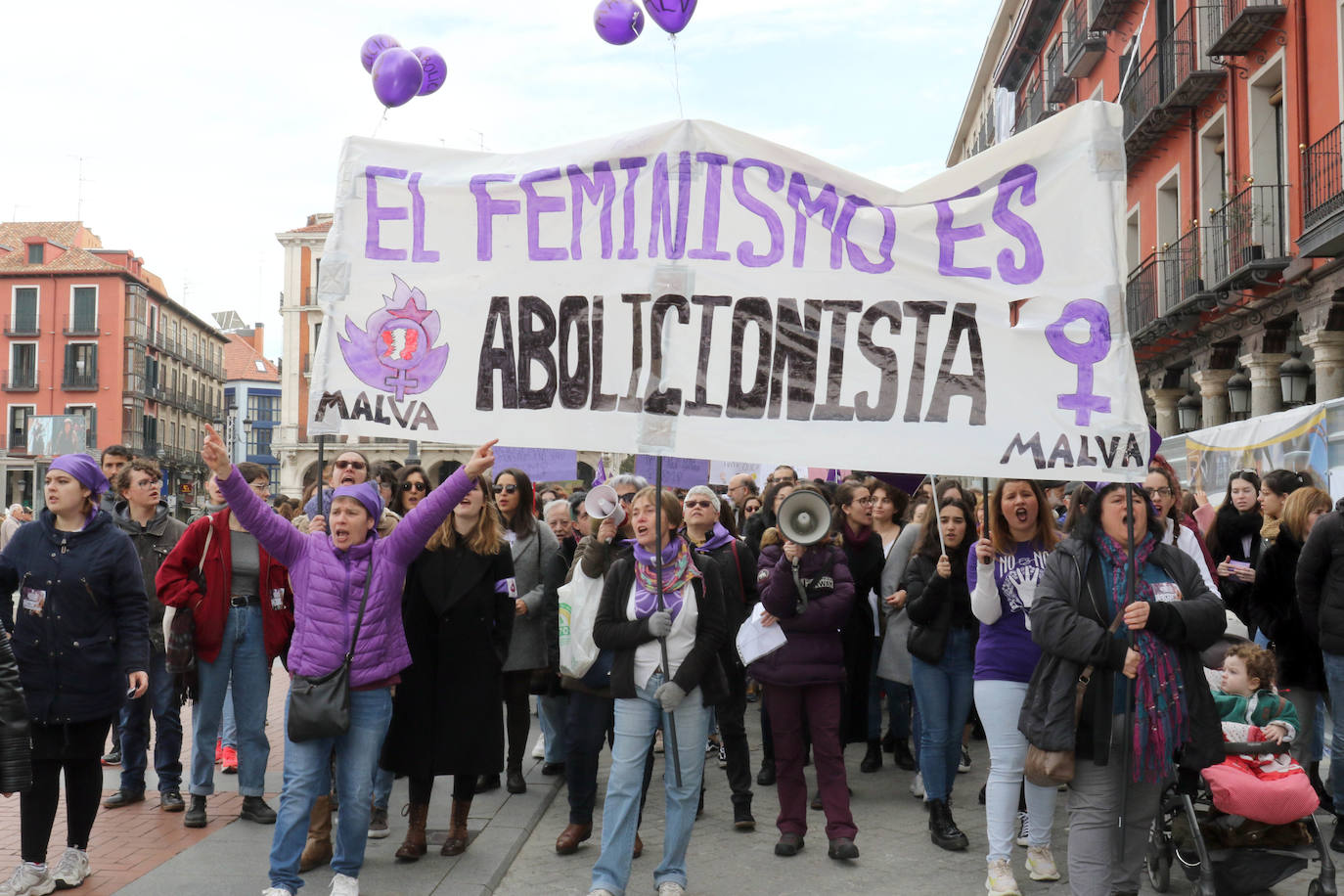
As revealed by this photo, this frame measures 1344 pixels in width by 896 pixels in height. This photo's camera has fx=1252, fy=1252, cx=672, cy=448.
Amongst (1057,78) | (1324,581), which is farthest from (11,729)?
(1057,78)

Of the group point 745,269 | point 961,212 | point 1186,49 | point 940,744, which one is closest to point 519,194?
point 745,269

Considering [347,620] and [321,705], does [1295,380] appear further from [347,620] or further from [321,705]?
[321,705]

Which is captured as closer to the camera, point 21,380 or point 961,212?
point 961,212

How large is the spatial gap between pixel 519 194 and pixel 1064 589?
2.69 metres

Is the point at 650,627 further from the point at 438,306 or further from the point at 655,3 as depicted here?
the point at 655,3

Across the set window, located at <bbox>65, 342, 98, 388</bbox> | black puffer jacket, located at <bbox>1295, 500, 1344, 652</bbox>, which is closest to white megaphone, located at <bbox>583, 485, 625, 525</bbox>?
black puffer jacket, located at <bbox>1295, 500, 1344, 652</bbox>

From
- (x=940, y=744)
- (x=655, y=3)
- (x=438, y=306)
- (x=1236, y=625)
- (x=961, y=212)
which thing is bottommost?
(x=940, y=744)

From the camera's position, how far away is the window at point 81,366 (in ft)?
225

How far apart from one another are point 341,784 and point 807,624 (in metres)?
2.30

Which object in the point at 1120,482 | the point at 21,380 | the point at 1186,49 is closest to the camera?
the point at 1120,482

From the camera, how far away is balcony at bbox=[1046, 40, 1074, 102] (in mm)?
28500

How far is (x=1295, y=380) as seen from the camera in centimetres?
1656

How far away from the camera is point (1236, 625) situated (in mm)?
6500

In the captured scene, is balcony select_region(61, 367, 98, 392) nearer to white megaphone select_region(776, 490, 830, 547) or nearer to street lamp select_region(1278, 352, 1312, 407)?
street lamp select_region(1278, 352, 1312, 407)
